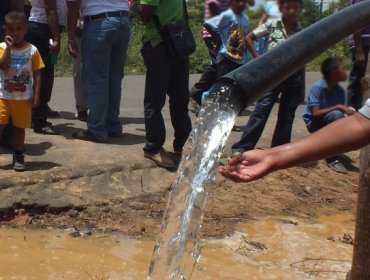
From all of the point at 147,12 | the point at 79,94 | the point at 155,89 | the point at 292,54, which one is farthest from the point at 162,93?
the point at 292,54

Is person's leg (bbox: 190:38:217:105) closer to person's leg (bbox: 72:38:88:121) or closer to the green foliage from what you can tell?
the green foliage

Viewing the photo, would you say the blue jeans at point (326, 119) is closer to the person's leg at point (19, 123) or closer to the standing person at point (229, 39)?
the standing person at point (229, 39)

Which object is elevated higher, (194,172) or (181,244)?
(194,172)

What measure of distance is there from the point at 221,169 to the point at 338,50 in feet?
2.42

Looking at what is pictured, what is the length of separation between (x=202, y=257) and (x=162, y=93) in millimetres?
1296

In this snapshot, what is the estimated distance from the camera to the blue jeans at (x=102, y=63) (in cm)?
501

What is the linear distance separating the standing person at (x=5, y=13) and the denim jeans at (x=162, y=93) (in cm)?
98

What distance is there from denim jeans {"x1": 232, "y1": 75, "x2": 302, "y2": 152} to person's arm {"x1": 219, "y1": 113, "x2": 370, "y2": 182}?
3128 mm

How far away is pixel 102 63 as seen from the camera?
511 centimetres

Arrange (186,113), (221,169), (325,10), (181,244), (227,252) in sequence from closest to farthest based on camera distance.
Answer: (221,169) → (325,10) → (181,244) → (227,252) → (186,113)

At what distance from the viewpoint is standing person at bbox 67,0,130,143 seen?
197 inches

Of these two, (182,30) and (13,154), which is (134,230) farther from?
(182,30)

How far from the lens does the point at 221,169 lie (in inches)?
77.9

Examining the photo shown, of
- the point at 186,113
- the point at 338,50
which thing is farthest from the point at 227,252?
the point at 338,50
